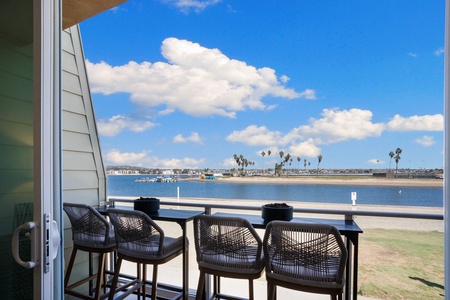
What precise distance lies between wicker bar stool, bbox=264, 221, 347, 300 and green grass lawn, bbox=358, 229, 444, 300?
1.30 metres

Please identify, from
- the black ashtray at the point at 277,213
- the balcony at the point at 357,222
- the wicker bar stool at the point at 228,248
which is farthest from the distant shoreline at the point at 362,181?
the wicker bar stool at the point at 228,248

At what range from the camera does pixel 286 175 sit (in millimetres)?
15172

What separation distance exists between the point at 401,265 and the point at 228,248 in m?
2.09

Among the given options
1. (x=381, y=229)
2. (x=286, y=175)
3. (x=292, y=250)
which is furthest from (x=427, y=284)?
(x=286, y=175)

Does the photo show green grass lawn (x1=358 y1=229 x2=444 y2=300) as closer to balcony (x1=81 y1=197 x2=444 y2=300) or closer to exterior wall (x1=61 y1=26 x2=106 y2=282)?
balcony (x1=81 y1=197 x2=444 y2=300)

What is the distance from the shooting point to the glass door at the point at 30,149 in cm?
99

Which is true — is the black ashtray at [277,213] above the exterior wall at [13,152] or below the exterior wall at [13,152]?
below

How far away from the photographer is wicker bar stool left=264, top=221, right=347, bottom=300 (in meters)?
1.71

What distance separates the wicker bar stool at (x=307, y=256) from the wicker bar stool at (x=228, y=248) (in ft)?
0.44

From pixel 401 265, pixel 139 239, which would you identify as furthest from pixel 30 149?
pixel 401 265

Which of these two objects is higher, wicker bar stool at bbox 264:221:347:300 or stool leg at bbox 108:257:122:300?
wicker bar stool at bbox 264:221:347:300

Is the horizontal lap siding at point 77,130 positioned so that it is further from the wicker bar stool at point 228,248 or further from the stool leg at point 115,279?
the wicker bar stool at point 228,248

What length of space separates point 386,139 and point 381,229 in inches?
1278

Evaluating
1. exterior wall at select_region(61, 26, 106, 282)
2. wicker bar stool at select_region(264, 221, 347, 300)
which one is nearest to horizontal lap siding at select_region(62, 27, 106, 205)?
exterior wall at select_region(61, 26, 106, 282)
